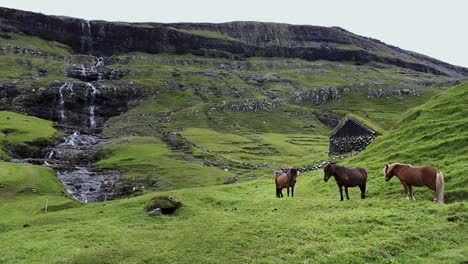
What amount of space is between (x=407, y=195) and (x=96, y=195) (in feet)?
177

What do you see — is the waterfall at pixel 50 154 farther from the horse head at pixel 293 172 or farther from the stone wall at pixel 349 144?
the horse head at pixel 293 172

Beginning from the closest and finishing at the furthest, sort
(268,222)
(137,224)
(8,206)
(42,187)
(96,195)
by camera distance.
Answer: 1. (268,222)
2. (137,224)
3. (8,206)
4. (42,187)
5. (96,195)

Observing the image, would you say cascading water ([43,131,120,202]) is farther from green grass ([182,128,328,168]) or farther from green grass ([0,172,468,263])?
green grass ([0,172,468,263])

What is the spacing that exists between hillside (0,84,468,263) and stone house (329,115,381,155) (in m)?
43.0

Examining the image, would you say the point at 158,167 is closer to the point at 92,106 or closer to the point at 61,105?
the point at 61,105

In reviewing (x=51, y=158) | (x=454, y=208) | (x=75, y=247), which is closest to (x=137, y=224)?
(x=75, y=247)

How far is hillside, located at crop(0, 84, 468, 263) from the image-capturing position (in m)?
21.8

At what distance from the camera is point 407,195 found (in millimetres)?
29688

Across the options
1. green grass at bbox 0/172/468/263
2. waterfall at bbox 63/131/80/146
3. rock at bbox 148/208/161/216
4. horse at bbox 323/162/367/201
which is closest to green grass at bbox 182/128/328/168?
Result: waterfall at bbox 63/131/80/146

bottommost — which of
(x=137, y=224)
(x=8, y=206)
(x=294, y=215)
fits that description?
(x=8, y=206)

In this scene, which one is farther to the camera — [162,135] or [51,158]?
[162,135]

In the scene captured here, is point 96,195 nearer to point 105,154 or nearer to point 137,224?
point 105,154

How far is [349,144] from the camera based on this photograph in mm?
88188

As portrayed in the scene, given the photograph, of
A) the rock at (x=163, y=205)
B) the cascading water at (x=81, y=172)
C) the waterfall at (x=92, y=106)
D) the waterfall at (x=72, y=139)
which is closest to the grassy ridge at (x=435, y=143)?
the rock at (x=163, y=205)
